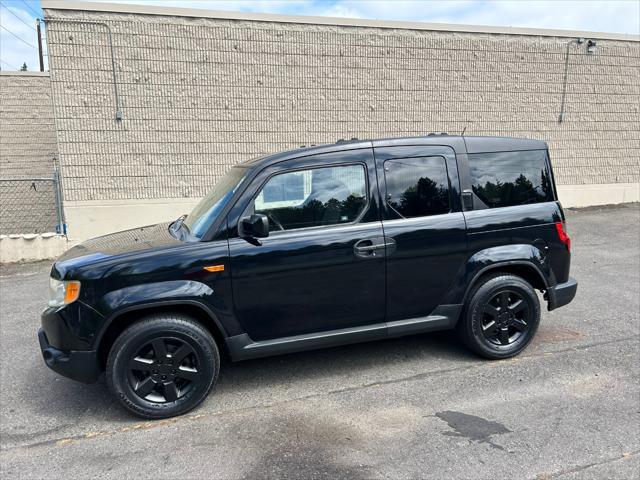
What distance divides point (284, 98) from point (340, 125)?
4.42 ft

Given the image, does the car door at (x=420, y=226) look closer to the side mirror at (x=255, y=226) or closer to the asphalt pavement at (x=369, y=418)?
the asphalt pavement at (x=369, y=418)

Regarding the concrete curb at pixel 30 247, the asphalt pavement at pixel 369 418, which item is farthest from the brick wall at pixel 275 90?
the asphalt pavement at pixel 369 418

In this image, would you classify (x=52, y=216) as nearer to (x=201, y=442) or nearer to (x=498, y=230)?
(x=201, y=442)

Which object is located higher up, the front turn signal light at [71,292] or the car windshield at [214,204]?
the car windshield at [214,204]

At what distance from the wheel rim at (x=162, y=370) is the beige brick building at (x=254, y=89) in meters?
6.71

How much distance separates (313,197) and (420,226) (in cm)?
92

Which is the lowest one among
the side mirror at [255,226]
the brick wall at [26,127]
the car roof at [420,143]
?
the side mirror at [255,226]

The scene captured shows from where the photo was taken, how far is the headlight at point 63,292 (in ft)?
11.0

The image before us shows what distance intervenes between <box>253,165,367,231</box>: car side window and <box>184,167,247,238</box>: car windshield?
274 mm

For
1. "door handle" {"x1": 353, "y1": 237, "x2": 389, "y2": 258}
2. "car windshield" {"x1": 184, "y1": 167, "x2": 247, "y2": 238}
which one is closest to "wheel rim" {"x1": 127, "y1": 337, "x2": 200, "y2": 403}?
"car windshield" {"x1": 184, "y1": 167, "x2": 247, "y2": 238}

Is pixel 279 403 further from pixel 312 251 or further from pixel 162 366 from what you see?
pixel 312 251

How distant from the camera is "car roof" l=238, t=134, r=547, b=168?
384 cm

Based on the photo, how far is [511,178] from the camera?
14.0 ft

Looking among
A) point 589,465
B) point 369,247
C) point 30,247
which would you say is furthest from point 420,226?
point 30,247
